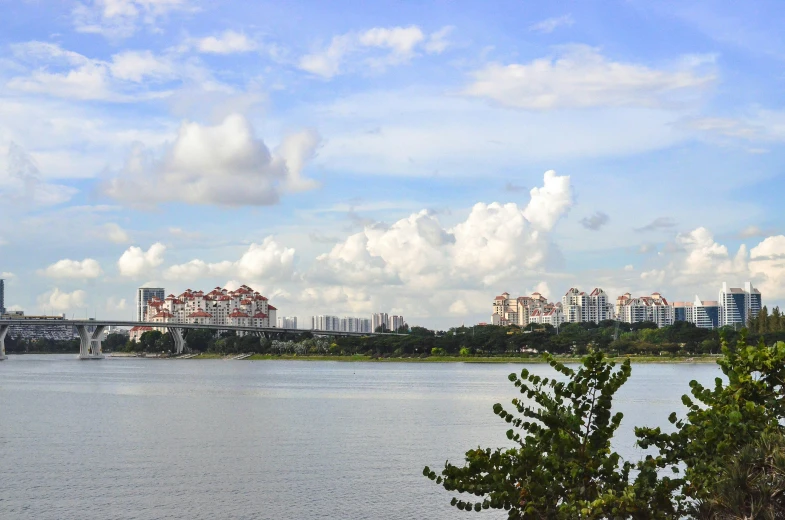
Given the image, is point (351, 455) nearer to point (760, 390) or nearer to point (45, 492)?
point (45, 492)

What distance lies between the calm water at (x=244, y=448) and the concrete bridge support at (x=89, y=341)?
86332 mm

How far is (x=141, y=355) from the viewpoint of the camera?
180250mm

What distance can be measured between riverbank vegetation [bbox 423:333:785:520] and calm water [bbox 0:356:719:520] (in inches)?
420

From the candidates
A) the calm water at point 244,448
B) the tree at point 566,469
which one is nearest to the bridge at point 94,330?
the calm water at point 244,448

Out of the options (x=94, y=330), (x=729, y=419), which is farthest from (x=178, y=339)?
(x=729, y=419)

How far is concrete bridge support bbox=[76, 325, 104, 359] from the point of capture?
149625 millimetres

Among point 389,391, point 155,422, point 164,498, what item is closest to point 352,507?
point 164,498

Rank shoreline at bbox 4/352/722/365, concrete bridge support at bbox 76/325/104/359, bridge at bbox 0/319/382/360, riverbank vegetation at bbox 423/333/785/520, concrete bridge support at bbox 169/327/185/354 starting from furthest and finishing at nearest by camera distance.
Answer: concrete bridge support at bbox 169/327/185/354
concrete bridge support at bbox 76/325/104/359
bridge at bbox 0/319/382/360
shoreline at bbox 4/352/722/365
riverbank vegetation at bbox 423/333/785/520

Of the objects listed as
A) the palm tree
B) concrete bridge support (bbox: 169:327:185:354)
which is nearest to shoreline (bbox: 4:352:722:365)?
concrete bridge support (bbox: 169:327:185:354)

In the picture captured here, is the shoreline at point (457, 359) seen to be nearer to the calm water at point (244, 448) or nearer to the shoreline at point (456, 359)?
the shoreline at point (456, 359)

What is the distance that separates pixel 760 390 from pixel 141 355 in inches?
6989

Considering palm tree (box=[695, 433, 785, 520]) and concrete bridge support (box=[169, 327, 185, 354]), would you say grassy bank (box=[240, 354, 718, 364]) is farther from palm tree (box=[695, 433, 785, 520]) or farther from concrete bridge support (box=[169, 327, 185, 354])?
palm tree (box=[695, 433, 785, 520])

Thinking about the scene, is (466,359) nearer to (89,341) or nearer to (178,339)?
(178,339)

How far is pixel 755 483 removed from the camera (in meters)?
11.7
